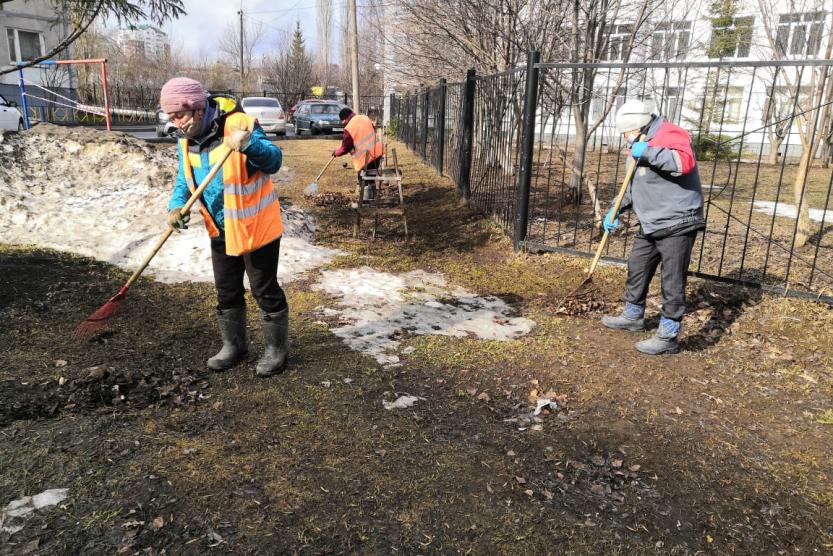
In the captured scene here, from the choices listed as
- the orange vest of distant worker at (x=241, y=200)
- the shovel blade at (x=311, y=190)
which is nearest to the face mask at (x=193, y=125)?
the orange vest of distant worker at (x=241, y=200)

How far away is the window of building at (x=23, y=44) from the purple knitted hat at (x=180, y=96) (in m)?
29.2

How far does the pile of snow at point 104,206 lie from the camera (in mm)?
5844

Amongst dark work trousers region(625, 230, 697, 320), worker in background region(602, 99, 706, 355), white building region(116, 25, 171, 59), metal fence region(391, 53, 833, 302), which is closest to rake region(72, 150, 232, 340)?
worker in background region(602, 99, 706, 355)

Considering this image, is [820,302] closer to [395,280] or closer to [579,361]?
[579,361]

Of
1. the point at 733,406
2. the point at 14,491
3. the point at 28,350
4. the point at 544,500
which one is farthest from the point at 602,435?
the point at 28,350

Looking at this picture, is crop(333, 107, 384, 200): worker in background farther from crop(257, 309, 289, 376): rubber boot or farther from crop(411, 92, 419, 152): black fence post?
crop(411, 92, 419, 152): black fence post

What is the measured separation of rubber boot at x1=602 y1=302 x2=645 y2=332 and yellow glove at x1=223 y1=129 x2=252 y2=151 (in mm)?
3017

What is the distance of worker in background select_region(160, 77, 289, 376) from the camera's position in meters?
3.06

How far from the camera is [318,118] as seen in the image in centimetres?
2295

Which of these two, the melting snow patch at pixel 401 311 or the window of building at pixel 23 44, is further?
the window of building at pixel 23 44

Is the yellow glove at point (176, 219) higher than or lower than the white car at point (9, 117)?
lower

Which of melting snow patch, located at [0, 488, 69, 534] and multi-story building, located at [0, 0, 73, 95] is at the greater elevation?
multi-story building, located at [0, 0, 73, 95]

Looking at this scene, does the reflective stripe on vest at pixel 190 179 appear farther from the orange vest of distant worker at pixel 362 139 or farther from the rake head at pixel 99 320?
the orange vest of distant worker at pixel 362 139

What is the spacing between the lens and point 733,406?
3426mm
